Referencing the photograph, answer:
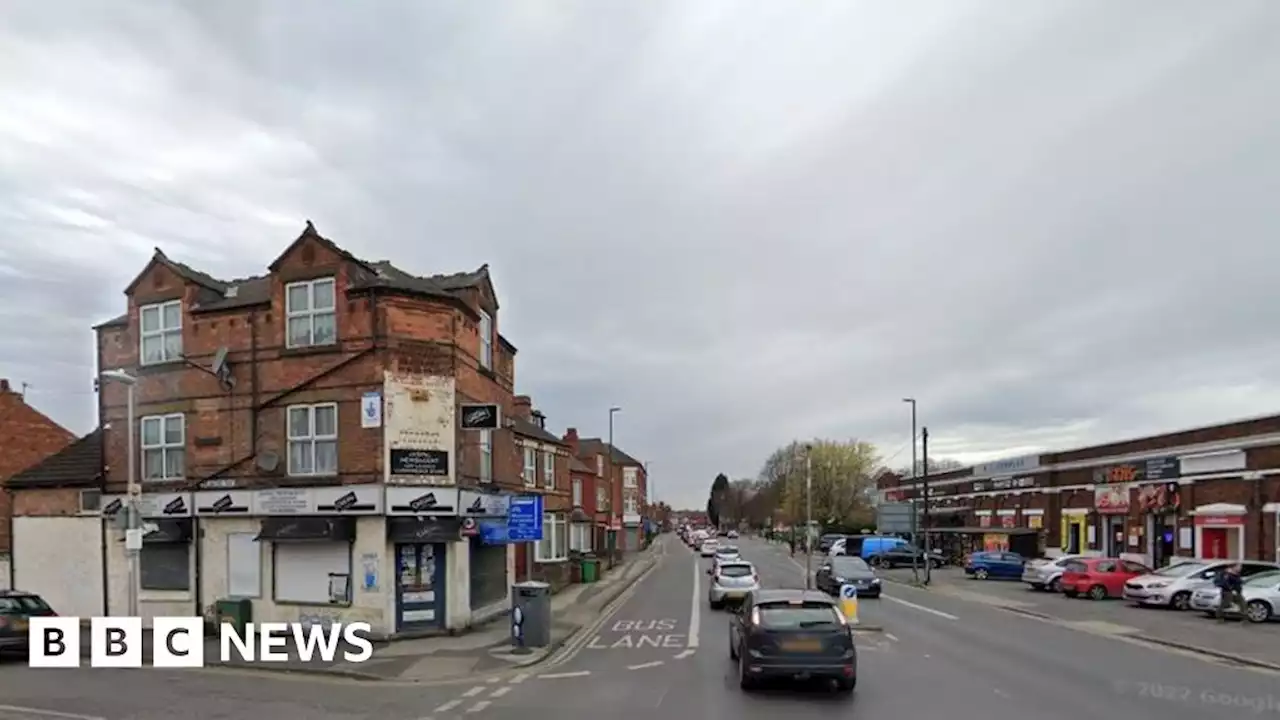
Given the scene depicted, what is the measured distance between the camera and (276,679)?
17.8m

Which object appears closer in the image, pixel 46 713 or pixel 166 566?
pixel 46 713

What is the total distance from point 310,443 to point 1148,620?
24259 millimetres

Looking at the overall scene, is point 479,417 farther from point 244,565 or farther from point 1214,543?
point 1214,543

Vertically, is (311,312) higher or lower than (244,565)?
higher

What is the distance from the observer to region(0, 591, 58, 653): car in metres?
20.3

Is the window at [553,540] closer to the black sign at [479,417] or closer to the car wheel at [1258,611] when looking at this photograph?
the black sign at [479,417]

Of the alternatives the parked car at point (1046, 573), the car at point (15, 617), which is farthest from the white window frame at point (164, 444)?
the parked car at point (1046, 573)

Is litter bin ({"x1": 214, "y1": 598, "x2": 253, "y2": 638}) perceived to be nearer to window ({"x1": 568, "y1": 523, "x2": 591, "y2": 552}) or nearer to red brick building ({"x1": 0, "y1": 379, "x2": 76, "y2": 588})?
red brick building ({"x1": 0, "y1": 379, "x2": 76, "y2": 588})

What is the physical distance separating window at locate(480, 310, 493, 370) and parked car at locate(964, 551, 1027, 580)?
114 feet

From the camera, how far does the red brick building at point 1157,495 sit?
1474 inches

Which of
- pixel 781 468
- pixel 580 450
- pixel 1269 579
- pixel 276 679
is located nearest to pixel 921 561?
pixel 580 450

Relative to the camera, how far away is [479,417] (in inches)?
955

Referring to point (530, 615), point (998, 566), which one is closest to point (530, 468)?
point (530, 615)

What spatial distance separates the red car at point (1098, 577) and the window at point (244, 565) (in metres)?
30.3
